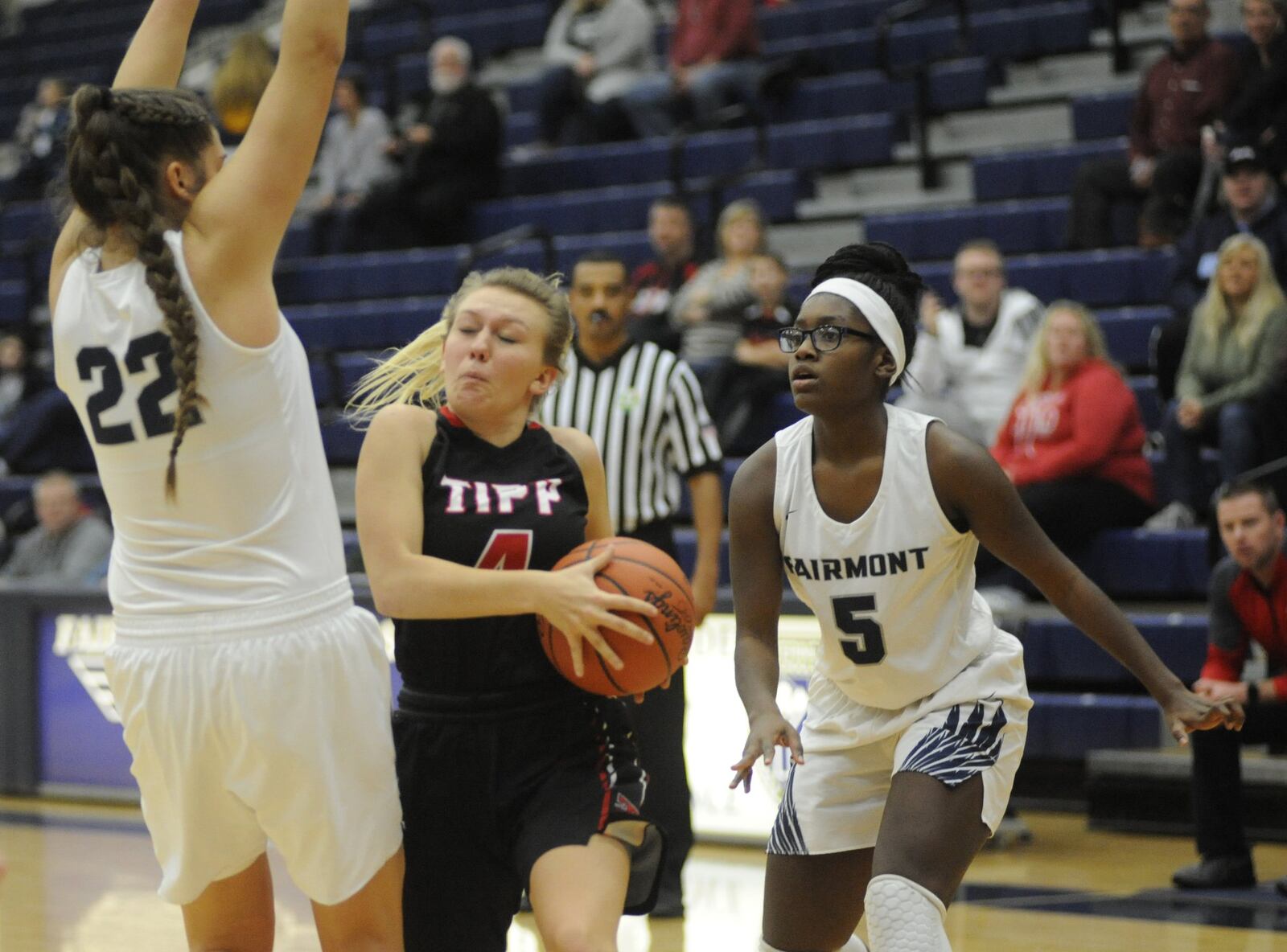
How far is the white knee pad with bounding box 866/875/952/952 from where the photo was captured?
9.68ft

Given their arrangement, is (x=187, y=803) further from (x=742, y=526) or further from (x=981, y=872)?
(x=981, y=872)

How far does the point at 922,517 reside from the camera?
324cm

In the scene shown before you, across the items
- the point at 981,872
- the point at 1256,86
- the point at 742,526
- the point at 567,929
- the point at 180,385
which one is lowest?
the point at 981,872

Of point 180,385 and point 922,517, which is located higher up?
point 180,385

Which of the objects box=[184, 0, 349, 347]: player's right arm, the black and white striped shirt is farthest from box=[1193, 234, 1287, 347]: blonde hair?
box=[184, 0, 349, 347]: player's right arm

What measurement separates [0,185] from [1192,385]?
38.4 feet

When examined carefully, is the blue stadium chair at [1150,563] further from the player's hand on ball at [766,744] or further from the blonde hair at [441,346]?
the player's hand on ball at [766,744]

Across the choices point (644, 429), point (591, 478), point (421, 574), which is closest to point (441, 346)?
point (591, 478)

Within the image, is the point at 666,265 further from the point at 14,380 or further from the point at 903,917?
the point at 903,917

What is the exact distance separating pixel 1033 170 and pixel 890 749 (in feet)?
23.3

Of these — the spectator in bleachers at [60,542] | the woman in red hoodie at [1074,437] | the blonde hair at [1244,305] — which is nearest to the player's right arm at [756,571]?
the woman in red hoodie at [1074,437]

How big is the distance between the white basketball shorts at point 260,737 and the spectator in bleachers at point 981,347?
5242mm

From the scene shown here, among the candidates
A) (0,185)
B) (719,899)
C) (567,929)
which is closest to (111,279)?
(567,929)

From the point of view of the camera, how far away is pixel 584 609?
2.84m
